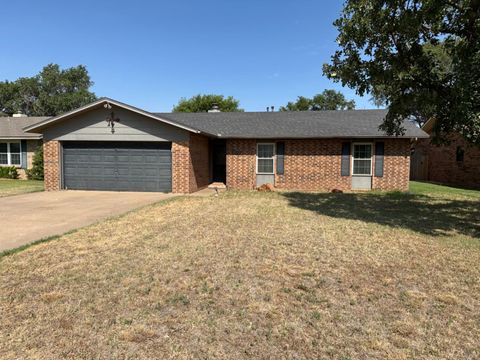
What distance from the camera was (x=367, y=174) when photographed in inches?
591

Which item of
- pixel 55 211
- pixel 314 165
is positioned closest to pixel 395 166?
pixel 314 165

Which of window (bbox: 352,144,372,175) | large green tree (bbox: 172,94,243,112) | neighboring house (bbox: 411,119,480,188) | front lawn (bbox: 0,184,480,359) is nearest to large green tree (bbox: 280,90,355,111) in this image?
large green tree (bbox: 172,94,243,112)

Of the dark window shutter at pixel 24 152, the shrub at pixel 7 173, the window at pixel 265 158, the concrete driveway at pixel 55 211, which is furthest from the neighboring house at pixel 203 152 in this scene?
the shrub at pixel 7 173

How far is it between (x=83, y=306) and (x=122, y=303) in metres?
0.39

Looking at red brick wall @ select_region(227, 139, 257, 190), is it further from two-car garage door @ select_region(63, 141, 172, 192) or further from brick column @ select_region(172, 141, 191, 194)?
two-car garage door @ select_region(63, 141, 172, 192)

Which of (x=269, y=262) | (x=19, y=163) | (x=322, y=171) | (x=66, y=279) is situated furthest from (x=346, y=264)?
(x=19, y=163)

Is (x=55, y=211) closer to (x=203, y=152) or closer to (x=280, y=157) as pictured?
(x=203, y=152)

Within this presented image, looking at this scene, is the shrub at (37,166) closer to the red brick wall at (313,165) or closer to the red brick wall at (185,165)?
the red brick wall at (185,165)

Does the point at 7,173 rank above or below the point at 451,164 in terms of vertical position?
below

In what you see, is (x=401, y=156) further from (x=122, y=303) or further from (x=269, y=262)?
(x=122, y=303)

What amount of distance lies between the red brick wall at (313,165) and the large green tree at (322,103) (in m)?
39.0

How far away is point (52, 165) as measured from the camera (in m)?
14.3

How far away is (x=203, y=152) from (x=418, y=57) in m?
9.69

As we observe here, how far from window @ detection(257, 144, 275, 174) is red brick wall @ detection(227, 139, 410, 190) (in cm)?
27
